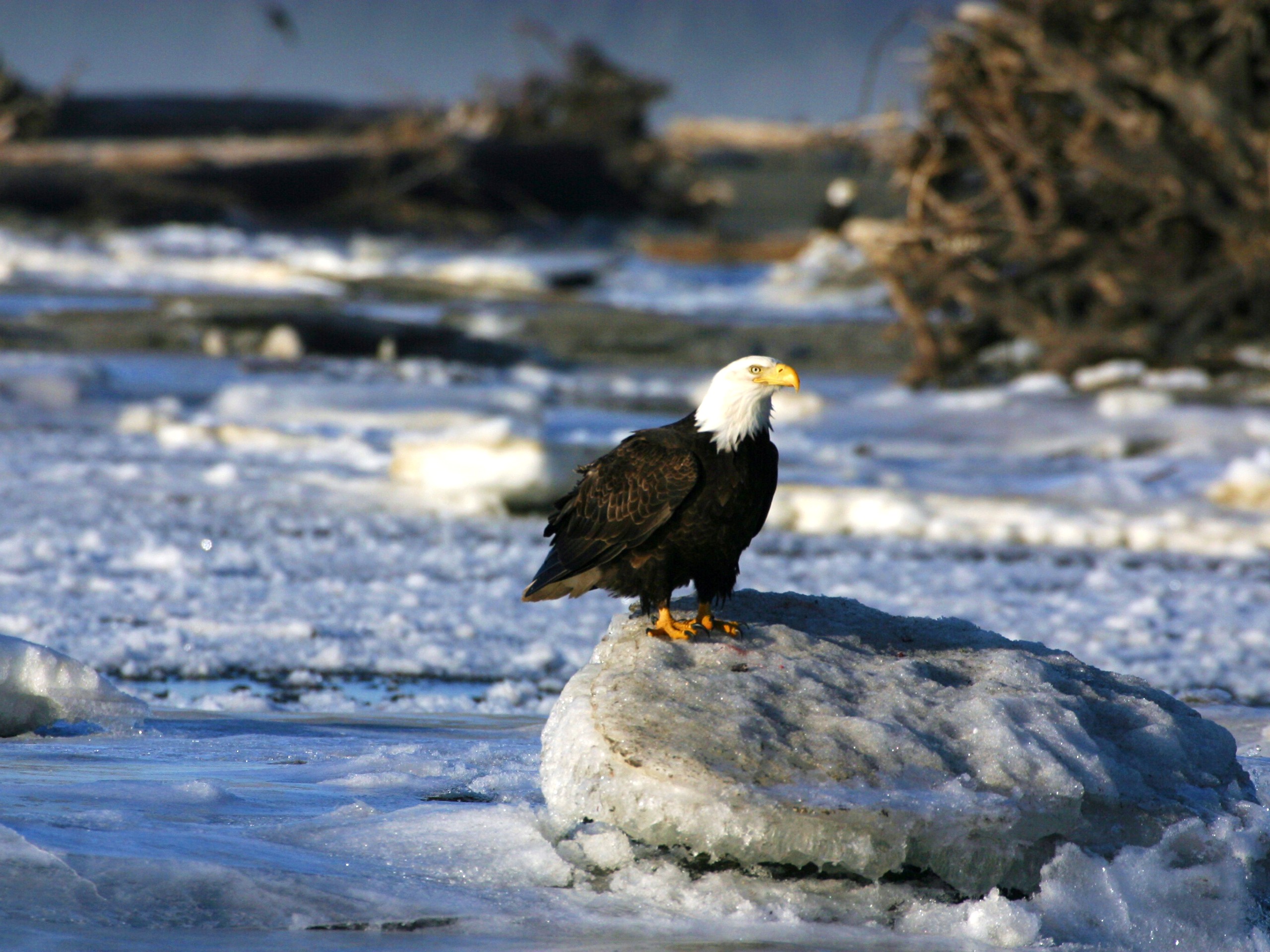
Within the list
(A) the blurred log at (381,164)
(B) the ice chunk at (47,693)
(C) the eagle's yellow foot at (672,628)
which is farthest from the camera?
(A) the blurred log at (381,164)

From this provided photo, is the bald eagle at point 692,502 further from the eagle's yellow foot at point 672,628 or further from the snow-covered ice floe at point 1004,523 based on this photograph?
the snow-covered ice floe at point 1004,523

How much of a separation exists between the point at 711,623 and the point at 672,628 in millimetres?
99

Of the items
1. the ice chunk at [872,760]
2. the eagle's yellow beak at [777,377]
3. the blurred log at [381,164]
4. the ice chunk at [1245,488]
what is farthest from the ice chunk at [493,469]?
the blurred log at [381,164]

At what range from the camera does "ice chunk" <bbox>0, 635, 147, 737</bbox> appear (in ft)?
11.3

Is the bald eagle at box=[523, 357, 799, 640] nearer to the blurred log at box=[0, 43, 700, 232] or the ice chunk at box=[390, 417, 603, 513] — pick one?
the ice chunk at box=[390, 417, 603, 513]

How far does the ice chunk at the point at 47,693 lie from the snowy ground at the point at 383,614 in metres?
0.07

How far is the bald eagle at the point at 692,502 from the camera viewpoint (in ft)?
10.5

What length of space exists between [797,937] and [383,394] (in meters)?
7.54

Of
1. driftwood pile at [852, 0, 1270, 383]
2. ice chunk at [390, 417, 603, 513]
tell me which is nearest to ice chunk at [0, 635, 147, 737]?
ice chunk at [390, 417, 603, 513]

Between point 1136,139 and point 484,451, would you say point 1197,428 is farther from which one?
point 484,451

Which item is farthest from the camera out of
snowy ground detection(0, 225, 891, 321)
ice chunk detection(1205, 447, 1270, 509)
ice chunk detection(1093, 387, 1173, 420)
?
snowy ground detection(0, 225, 891, 321)

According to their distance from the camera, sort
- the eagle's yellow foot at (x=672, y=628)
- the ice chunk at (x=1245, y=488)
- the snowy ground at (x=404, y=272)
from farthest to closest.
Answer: the snowy ground at (x=404, y=272), the ice chunk at (x=1245, y=488), the eagle's yellow foot at (x=672, y=628)

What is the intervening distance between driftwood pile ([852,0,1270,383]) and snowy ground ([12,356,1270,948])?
0.92 meters

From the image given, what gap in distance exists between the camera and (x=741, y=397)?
322cm
